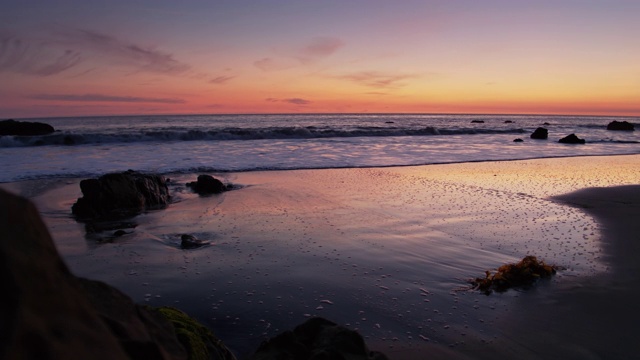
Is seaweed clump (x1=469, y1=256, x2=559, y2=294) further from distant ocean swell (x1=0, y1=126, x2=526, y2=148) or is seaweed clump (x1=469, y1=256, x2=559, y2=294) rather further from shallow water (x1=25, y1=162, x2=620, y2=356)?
distant ocean swell (x1=0, y1=126, x2=526, y2=148)

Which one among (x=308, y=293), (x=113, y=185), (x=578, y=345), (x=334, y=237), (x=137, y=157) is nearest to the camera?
(x=578, y=345)

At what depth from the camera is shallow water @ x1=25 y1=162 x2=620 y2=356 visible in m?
3.78

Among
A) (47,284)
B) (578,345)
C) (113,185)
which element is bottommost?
(578,345)

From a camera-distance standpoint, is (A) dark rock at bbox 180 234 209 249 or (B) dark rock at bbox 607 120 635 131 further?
(B) dark rock at bbox 607 120 635 131

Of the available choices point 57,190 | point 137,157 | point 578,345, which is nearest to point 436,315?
point 578,345

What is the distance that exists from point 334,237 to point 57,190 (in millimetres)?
7492

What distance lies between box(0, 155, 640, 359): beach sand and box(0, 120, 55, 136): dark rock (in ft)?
74.2

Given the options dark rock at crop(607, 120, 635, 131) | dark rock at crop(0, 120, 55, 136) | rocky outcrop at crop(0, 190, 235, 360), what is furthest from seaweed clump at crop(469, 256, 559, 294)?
dark rock at crop(607, 120, 635, 131)

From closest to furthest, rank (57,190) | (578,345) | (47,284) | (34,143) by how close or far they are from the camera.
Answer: (47,284) → (578,345) → (57,190) → (34,143)

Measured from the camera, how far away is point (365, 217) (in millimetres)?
7277

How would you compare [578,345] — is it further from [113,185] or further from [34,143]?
[34,143]

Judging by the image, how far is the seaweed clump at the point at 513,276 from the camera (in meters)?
4.41

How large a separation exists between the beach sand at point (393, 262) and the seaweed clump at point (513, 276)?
0.13m

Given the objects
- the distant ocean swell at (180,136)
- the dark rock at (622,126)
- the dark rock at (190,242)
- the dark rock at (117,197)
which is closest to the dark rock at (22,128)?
the distant ocean swell at (180,136)
